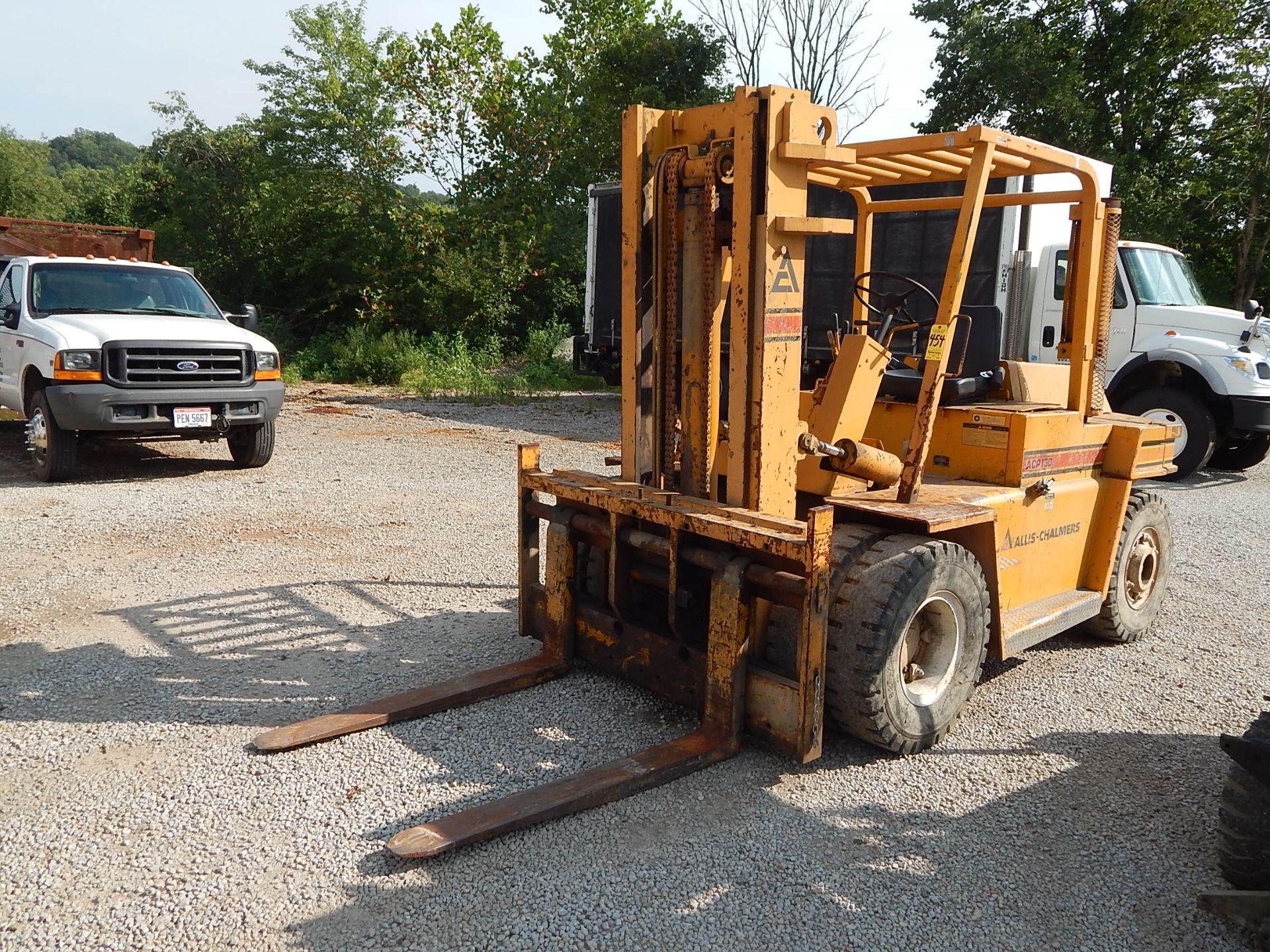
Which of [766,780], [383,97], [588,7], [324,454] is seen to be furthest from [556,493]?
[588,7]

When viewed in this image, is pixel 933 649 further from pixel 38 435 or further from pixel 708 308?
pixel 38 435

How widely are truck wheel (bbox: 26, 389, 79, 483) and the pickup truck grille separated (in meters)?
0.77

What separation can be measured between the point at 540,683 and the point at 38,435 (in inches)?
284

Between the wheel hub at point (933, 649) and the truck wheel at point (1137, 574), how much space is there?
1.68 m

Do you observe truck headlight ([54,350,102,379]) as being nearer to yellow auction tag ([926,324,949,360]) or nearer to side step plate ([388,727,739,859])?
side step plate ([388,727,739,859])

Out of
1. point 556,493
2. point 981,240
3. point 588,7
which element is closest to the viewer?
point 556,493

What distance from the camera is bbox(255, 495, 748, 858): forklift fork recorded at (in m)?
3.36

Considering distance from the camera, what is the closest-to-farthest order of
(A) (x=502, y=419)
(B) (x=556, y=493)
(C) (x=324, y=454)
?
1. (B) (x=556, y=493)
2. (C) (x=324, y=454)
3. (A) (x=502, y=419)

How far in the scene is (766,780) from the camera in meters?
3.83

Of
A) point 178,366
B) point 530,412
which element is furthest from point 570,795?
point 530,412

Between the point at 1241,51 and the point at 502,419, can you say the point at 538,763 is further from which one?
the point at 1241,51

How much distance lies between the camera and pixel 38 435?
9.39 m

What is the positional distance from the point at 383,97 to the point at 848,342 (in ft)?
69.8

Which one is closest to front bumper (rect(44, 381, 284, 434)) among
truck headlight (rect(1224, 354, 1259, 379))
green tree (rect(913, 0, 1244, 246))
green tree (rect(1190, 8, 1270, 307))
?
truck headlight (rect(1224, 354, 1259, 379))
